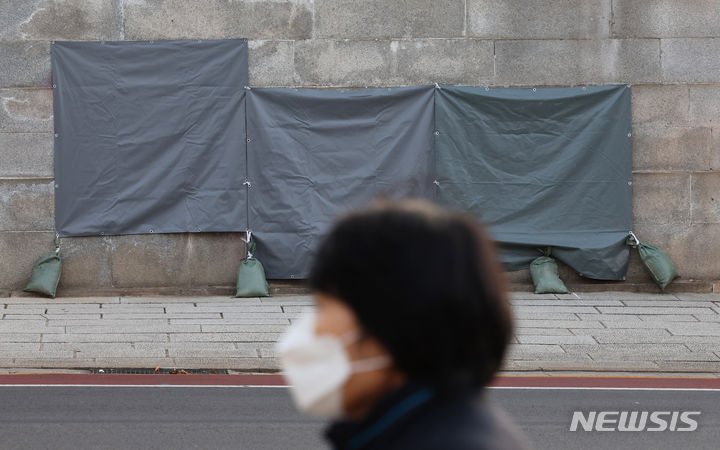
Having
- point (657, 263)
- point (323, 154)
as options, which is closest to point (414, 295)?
point (323, 154)

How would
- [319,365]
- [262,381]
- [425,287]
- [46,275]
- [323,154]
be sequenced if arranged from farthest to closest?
[323,154] < [46,275] < [262,381] < [319,365] < [425,287]

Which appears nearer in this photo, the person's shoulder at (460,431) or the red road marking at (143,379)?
the person's shoulder at (460,431)

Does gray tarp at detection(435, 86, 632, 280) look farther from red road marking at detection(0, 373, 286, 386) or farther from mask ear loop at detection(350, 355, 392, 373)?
mask ear loop at detection(350, 355, 392, 373)

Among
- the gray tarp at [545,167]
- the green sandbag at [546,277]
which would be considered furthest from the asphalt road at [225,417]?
the gray tarp at [545,167]

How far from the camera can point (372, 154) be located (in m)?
13.3

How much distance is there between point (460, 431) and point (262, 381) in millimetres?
7764

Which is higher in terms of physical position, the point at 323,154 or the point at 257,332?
the point at 323,154

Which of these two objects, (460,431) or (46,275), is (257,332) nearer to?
(46,275)

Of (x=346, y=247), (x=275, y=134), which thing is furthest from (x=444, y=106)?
(x=346, y=247)

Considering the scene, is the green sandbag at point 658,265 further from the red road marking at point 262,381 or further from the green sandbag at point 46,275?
the green sandbag at point 46,275

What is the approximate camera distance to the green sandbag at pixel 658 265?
44.0 feet

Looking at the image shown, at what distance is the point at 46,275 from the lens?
13.0 m

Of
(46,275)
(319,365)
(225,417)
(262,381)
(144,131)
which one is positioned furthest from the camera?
(144,131)

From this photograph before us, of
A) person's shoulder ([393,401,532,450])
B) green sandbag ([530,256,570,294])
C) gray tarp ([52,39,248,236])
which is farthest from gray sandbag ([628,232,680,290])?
person's shoulder ([393,401,532,450])
